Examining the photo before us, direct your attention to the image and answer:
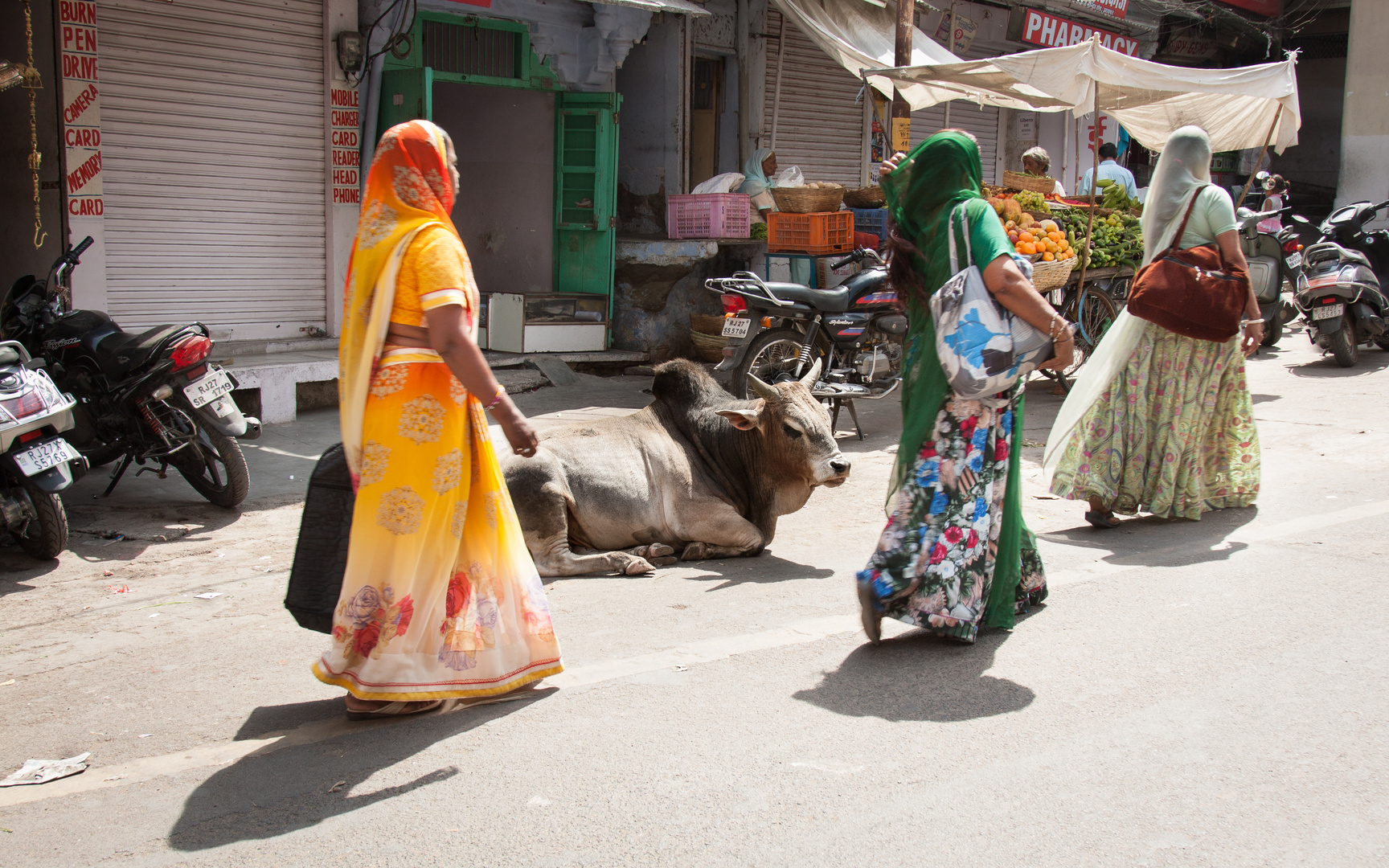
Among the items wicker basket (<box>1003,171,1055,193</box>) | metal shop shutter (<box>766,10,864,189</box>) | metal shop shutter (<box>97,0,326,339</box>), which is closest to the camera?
metal shop shutter (<box>97,0,326,339</box>)

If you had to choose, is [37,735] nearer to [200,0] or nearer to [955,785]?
[955,785]

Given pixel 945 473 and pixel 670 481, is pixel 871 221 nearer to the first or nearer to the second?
pixel 670 481

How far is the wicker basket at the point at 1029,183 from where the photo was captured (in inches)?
438

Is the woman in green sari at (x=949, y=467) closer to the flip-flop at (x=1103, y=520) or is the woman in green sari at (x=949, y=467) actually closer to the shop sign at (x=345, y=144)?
the flip-flop at (x=1103, y=520)

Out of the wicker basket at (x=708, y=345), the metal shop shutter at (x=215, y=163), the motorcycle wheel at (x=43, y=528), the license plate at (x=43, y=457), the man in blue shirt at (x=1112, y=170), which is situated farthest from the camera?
the man in blue shirt at (x=1112, y=170)

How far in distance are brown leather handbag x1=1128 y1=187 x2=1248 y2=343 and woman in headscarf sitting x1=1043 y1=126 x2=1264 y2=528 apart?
0.25 feet

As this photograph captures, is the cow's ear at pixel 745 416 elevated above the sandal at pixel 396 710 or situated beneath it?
elevated above

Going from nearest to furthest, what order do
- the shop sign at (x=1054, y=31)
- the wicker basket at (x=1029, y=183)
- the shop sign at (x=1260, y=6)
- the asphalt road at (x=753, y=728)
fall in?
the asphalt road at (x=753, y=728) < the wicker basket at (x=1029, y=183) < the shop sign at (x=1054, y=31) < the shop sign at (x=1260, y=6)

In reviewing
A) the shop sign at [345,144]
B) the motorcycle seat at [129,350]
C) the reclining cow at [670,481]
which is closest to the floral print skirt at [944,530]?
the reclining cow at [670,481]

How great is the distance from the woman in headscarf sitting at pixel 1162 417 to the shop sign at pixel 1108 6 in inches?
502

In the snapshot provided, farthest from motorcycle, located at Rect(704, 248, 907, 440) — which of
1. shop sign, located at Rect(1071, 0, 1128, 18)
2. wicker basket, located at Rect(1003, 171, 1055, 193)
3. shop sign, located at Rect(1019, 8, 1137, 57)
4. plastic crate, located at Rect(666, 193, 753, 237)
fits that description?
shop sign, located at Rect(1071, 0, 1128, 18)

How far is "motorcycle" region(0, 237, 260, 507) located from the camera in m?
6.22

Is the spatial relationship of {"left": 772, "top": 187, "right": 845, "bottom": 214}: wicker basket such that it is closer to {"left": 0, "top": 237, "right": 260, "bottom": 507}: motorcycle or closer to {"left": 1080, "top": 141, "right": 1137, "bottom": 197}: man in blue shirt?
{"left": 1080, "top": 141, "right": 1137, "bottom": 197}: man in blue shirt

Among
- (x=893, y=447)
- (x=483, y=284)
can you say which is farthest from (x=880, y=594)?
(x=483, y=284)
